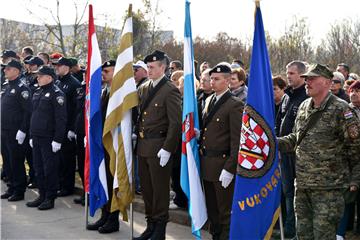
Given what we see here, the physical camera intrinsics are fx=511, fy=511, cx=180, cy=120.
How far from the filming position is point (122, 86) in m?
6.25

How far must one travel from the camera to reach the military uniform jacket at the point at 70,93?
8445 millimetres

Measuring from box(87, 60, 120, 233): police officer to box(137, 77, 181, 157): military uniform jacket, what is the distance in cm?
91

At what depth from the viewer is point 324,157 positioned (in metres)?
4.33

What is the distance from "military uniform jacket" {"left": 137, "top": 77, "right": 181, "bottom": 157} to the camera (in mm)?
5828

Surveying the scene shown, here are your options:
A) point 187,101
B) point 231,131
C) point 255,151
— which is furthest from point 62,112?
point 255,151

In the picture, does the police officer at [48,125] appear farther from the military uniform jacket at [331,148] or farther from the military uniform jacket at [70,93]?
the military uniform jacket at [331,148]

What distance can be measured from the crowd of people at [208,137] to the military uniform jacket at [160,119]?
1cm

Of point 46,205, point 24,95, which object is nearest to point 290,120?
point 46,205

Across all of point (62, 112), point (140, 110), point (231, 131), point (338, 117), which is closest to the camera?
point (338, 117)

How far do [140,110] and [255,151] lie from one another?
6.53ft

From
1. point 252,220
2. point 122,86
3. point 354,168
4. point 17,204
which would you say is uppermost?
point 122,86

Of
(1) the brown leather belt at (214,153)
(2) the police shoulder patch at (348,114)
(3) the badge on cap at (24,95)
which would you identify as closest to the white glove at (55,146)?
(3) the badge on cap at (24,95)

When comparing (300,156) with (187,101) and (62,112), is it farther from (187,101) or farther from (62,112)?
(62,112)

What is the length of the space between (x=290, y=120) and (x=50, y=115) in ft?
12.3
